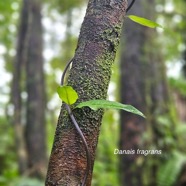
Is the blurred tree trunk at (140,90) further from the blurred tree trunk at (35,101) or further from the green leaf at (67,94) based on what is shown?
the green leaf at (67,94)

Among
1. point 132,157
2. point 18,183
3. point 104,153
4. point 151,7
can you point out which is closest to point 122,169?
point 132,157

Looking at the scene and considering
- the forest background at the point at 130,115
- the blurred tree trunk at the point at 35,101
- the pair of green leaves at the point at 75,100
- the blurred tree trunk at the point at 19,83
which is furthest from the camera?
the blurred tree trunk at the point at 35,101

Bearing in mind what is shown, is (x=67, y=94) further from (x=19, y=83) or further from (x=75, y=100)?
(x=19, y=83)

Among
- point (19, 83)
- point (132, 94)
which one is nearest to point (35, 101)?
point (19, 83)

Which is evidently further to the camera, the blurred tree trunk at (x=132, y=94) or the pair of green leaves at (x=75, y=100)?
the blurred tree trunk at (x=132, y=94)

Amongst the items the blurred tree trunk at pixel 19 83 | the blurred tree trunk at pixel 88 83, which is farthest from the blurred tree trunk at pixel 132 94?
the blurred tree trunk at pixel 88 83

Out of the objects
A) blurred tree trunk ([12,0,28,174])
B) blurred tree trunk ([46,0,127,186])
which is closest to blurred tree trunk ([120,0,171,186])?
blurred tree trunk ([12,0,28,174])
